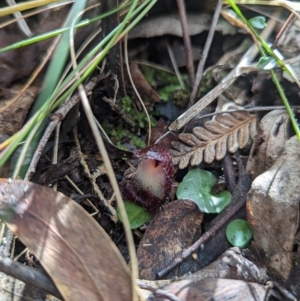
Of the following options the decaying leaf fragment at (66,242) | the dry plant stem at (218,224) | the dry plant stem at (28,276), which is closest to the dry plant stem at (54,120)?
the decaying leaf fragment at (66,242)

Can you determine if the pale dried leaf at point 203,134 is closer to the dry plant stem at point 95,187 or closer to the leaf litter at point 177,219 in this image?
the leaf litter at point 177,219

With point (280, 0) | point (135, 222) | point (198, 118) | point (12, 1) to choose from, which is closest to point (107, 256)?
point (135, 222)

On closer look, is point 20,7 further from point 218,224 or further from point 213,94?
point 218,224

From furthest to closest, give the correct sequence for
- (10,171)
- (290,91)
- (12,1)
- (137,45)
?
(137,45)
(290,91)
(12,1)
(10,171)

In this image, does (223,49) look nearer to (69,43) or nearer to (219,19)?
(219,19)

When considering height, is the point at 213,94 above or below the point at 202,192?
above

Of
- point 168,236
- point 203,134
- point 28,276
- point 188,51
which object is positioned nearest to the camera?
point 28,276

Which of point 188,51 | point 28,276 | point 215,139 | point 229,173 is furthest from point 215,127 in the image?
point 28,276
